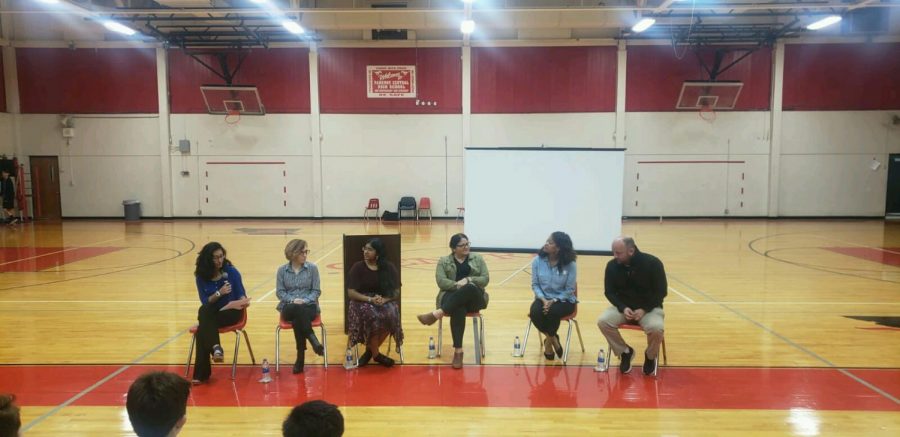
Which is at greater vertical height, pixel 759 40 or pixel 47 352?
pixel 759 40

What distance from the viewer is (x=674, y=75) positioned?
19891 millimetres

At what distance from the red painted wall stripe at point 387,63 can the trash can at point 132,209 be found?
23.3ft

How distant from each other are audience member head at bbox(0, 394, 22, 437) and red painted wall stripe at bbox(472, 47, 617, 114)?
62.1 feet

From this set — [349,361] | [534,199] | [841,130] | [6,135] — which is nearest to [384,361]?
[349,361]

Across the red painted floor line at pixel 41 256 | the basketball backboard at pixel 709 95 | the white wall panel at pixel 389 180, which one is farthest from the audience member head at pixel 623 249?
the basketball backboard at pixel 709 95

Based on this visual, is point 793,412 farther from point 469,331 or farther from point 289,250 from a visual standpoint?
point 289,250

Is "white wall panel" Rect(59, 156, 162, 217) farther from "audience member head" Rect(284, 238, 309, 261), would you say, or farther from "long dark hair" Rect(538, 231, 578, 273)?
"long dark hair" Rect(538, 231, 578, 273)

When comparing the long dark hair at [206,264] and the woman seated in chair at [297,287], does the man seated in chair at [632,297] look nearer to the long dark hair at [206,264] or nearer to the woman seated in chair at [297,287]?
the woman seated in chair at [297,287]

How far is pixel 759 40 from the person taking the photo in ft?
61.6

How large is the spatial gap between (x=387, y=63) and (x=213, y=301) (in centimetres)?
1575

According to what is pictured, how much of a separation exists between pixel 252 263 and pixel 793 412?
9835 mm

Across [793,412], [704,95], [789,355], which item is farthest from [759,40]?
[793,412]

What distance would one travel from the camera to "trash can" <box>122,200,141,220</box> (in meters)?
20.2

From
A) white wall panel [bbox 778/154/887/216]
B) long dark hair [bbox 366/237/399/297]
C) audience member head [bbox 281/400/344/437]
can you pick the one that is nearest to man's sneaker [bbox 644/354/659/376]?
long dark hair [bbox 366/237/399/297]
